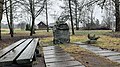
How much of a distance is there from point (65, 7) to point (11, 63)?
4327cm

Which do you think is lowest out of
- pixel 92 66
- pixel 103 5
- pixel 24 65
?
pixel 92 66

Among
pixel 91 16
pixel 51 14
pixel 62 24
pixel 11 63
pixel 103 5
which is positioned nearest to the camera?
pixel 11 63

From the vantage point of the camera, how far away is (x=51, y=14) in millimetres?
54031

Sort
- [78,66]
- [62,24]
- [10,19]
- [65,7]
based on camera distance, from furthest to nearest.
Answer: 1. [65,7]
2. [10,19]
3. [62,24]
4. [78,66]

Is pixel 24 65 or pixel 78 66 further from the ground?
pixel 24 65

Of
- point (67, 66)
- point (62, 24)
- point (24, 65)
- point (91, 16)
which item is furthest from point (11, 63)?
point (91, 16)

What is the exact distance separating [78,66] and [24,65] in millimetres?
3007

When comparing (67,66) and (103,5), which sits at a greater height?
(103,5)

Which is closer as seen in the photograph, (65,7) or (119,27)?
(119,27)

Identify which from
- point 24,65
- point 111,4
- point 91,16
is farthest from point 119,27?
point 91,16

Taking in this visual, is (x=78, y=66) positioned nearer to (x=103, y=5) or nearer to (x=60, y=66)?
(x=60, y=66)

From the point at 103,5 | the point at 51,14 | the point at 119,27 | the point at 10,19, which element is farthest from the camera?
the point at 51,14

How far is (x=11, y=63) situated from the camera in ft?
14.8

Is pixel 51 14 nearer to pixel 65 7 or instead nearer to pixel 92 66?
pixel 65 7
